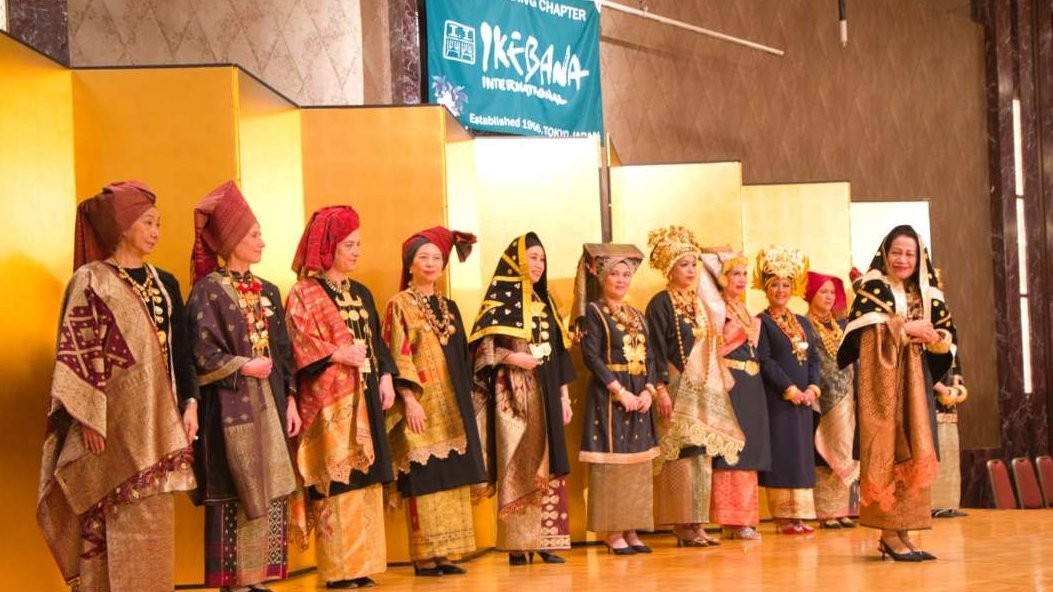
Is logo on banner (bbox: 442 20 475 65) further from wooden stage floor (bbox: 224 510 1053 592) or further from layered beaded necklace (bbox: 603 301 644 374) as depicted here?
wooden stage floor (bbox: 224 510 1053 592)

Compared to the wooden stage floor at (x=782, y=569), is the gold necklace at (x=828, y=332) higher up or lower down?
Result: higher up

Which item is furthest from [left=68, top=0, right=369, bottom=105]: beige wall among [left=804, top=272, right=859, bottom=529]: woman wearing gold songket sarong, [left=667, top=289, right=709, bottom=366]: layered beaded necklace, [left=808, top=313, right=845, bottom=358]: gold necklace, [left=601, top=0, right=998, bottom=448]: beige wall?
[left=601, top=0, right=998, bottom=448]: beige wall

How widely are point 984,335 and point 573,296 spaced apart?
26.6ft

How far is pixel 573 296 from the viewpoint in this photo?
7.31 meters

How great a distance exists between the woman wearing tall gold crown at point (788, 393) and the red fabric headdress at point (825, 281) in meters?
0.46

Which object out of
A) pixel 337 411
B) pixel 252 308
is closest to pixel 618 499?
pixel 337 411

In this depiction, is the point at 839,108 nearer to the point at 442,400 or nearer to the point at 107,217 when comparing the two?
the point at 442,400

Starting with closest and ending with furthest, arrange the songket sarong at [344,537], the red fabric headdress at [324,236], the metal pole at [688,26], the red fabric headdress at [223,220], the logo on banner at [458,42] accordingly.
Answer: the red fabric headdress at [223,220] < the songket sarong at [344,537] < the red fabric headdress at [324,236] < the logo on banner at [458,42] < the metal pole at [688,26]

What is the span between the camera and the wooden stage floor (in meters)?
5.21

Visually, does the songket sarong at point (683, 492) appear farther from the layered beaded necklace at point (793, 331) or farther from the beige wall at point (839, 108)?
the beige wall at point (839, 108)

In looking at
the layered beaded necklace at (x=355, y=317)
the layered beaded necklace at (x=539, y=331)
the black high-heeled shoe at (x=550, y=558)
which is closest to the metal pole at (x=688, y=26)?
the layered beaded necklace at (x=539, y=331)

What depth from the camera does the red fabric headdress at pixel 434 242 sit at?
6156mm

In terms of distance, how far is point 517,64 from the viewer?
952 centimetres

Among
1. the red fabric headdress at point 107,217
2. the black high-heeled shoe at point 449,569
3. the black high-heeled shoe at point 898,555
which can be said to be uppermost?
the red fabric headdress at point 107,217
